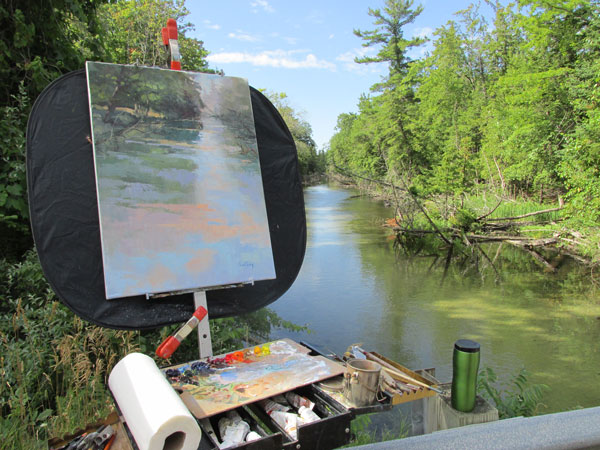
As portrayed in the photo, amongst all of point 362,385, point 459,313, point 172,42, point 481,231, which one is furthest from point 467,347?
point 481,231

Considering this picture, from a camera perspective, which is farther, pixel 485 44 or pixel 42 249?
pixel 485 44

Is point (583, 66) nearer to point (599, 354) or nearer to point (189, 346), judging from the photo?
point (599, 354)

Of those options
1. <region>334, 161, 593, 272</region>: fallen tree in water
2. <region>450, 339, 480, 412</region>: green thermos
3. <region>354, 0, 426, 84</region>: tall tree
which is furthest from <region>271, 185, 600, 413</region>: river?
<region>354, 0, 426, 84</region>: tall tree

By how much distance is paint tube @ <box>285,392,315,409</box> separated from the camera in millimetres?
1216

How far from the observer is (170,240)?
153 centimetres

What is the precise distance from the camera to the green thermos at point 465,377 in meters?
1.84

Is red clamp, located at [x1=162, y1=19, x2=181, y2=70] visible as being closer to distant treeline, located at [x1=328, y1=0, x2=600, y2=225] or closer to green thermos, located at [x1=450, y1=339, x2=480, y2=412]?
green thermos, located at [x1=450, y1=339, x2=480, y2=412]

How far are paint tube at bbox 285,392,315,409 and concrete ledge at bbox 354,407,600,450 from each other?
33cm

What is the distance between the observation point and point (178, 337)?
1.38m

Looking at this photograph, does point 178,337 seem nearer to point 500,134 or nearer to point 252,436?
point 252,436

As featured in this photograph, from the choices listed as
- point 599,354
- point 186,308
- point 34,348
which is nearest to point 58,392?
point 34,348

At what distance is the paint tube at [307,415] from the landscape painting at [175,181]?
0.60 m

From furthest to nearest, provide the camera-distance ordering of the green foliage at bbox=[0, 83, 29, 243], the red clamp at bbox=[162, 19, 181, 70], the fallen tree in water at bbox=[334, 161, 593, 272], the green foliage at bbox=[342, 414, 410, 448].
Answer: the fallen tree in water at bbox=[334, 161, 593, 272]
the green foliage at bbox=[0, 83, 29, 243]
the green foliage at bbox=[342, 414, 410, 448]
the red clamp at bbox=[162, 19, 181, 70]

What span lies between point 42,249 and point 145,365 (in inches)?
22.2
